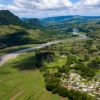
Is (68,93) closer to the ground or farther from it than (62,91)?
farther from it

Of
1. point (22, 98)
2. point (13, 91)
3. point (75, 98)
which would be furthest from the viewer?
point (13, 91)

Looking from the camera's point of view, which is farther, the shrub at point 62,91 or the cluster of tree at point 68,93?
the shrub at point 62,91

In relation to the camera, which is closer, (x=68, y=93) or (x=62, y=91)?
(x=68, y=93)

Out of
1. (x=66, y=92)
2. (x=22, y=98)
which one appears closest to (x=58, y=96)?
(x=66, y=92)

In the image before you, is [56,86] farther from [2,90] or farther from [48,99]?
[2,90]

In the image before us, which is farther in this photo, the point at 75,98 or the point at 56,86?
the point at 56,86

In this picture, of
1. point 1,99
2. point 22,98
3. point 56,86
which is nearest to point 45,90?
point 56,86

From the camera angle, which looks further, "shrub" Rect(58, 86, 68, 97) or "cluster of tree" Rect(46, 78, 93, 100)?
"shrub" Rect(58, 86, 68, 97)

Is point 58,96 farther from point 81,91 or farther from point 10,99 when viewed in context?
point 10,99

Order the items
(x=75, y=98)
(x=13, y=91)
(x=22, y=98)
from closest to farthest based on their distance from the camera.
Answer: (x=75, y=98)
(x=22, y=98)
(x=13, y=91)
